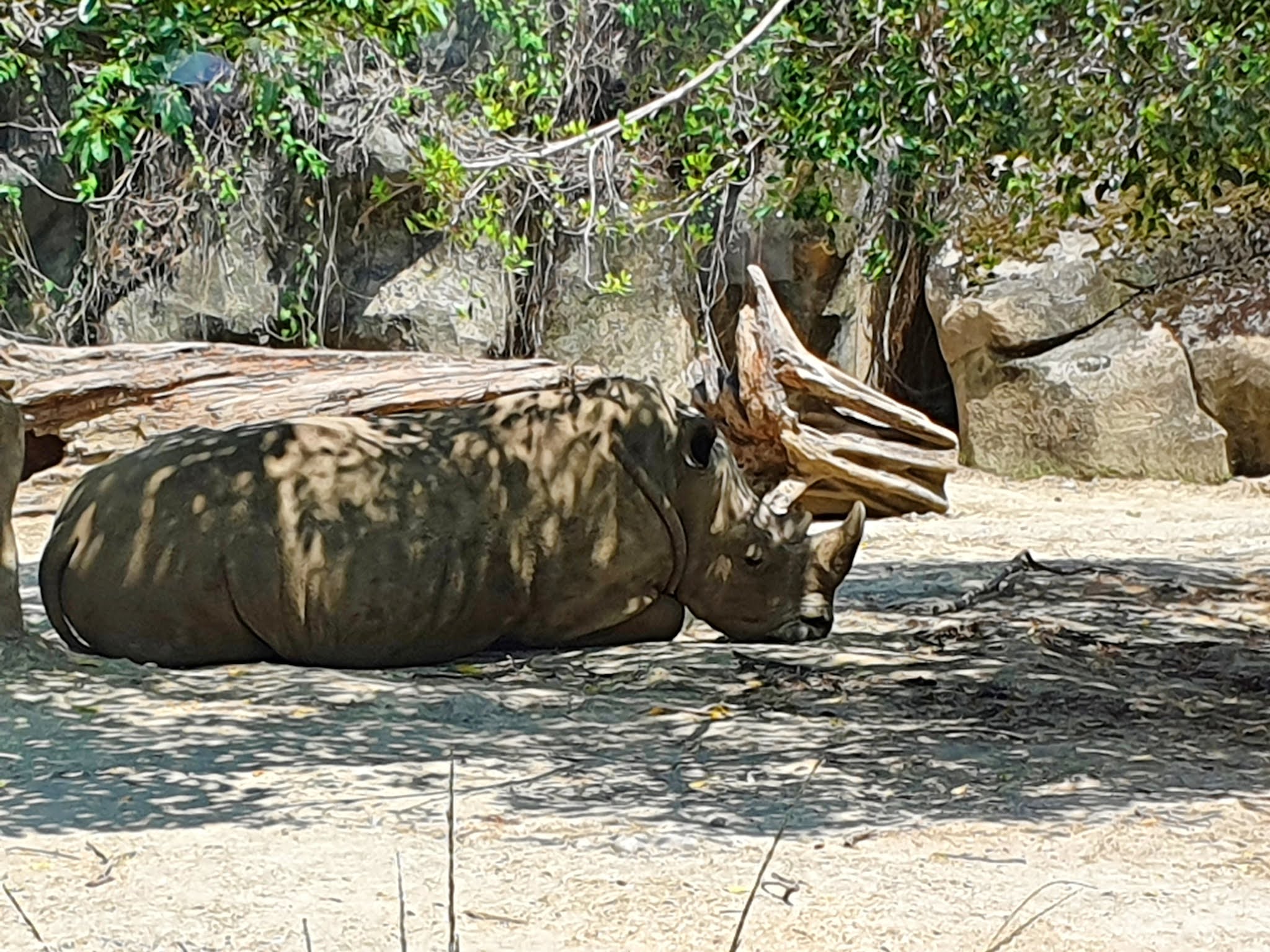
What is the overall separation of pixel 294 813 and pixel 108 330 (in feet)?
33.7

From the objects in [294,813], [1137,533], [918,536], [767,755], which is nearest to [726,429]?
[918,536]

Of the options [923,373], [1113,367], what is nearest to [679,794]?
[1113,367]

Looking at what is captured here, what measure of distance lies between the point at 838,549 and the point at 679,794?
2527mm

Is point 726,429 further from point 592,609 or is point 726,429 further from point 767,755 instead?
point 767,755

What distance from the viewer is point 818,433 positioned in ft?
34.7

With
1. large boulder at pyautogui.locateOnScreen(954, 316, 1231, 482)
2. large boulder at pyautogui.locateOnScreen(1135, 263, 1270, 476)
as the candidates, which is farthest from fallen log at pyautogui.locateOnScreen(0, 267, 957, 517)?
large boulder at pyautogui.locateOnScreen(1135, 263, 1270, 476)

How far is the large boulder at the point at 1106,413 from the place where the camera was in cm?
1313

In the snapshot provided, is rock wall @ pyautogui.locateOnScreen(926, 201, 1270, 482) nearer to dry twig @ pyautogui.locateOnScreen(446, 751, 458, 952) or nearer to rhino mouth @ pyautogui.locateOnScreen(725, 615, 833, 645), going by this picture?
rhino mouth @ pyautogui.locateOnScreen(725, 615, 833, 645)

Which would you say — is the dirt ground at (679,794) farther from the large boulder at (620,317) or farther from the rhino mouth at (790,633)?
the large boulder at (620,317)

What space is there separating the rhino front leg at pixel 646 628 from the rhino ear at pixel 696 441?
1.70 ft

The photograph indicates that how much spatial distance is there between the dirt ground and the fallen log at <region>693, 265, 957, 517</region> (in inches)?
123

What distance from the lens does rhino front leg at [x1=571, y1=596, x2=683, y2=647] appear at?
6.71m

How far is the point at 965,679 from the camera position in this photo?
239 inches

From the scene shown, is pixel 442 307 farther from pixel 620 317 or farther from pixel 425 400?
pixel 425 400
